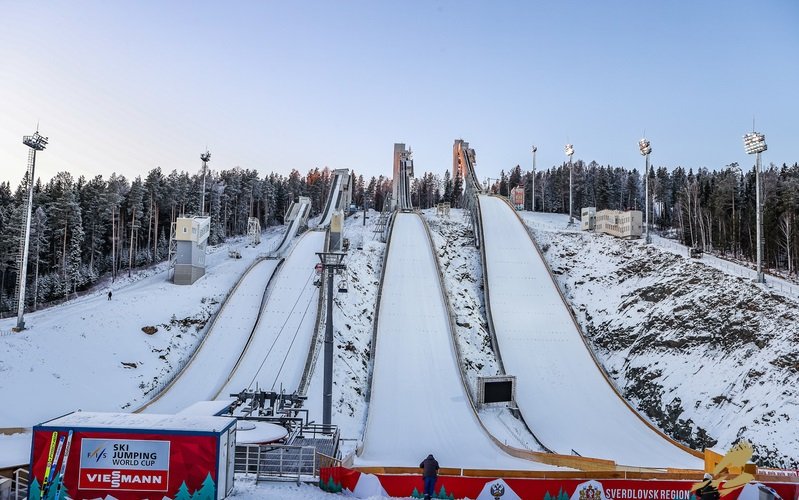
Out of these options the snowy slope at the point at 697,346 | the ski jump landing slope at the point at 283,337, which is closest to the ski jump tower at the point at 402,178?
the ski jump landing slope at the point at 283,337

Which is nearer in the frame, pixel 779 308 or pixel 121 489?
pixel 121 489

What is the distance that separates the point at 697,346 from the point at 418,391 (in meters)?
12.2

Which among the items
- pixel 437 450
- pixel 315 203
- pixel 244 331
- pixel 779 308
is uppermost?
pixel 315 203

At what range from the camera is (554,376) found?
1001 inches

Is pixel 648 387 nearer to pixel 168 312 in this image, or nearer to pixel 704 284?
pixel 704 284

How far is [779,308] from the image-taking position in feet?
72.8

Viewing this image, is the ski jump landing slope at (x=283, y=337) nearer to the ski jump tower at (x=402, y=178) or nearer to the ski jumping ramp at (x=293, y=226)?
the ski jumping ramp at (x=293, y=226)

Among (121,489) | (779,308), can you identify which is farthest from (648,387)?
(121,489)

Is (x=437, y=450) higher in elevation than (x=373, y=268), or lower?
lower

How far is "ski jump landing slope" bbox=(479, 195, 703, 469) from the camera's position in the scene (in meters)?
20.0

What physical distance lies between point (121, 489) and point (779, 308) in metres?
24.2

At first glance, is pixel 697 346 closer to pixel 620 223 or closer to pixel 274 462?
pixel 620 223

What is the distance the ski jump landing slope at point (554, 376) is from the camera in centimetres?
2003

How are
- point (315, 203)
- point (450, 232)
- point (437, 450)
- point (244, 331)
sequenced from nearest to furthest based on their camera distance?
point (437, 450) → point (244, 331) → point (450, 232) → point (315, 203)
